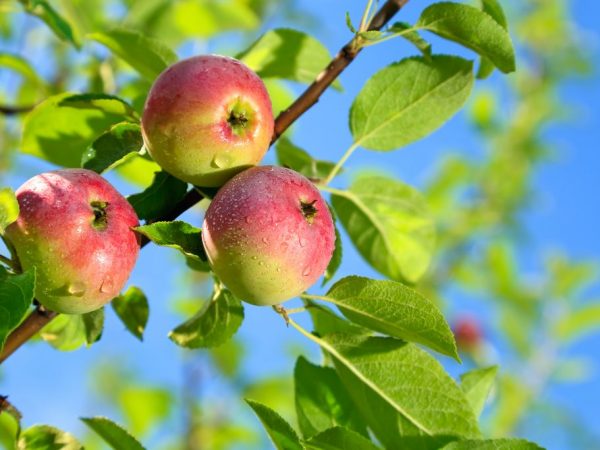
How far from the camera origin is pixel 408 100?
1.51m

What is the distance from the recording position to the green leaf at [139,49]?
146 centimetres

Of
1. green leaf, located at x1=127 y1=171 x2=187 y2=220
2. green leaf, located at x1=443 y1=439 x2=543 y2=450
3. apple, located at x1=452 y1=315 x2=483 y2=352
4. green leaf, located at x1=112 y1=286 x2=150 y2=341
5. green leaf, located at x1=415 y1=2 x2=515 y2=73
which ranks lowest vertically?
apple, located at x1=452 y1=315 x2=483 y2=352

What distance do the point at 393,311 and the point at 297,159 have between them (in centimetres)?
52

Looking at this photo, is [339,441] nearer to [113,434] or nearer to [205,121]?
[113,434]

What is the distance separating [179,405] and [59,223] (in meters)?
2.18

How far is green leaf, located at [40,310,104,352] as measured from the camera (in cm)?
138

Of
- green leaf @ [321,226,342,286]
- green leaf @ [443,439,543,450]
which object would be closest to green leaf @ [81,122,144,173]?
green leaf @ [321,226,342,286]

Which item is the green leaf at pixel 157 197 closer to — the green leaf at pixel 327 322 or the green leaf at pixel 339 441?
the green leaf at pixel 327 322

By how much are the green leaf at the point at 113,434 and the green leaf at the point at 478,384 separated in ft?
2.11

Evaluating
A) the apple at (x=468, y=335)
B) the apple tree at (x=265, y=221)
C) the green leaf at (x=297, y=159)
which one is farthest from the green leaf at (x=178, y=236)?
the apple at (x=468, y=335)

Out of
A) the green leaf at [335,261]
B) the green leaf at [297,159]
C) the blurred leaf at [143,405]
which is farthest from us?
the blurred leaf at [143,405]

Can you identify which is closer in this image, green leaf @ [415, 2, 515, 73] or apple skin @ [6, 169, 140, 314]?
apple skin @ [6, 169, 140, 314]

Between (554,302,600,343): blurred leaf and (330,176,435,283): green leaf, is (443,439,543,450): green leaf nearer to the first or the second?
(330,176,435,283): green leaf

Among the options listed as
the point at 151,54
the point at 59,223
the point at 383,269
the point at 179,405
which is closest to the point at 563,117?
the point at 179,405
